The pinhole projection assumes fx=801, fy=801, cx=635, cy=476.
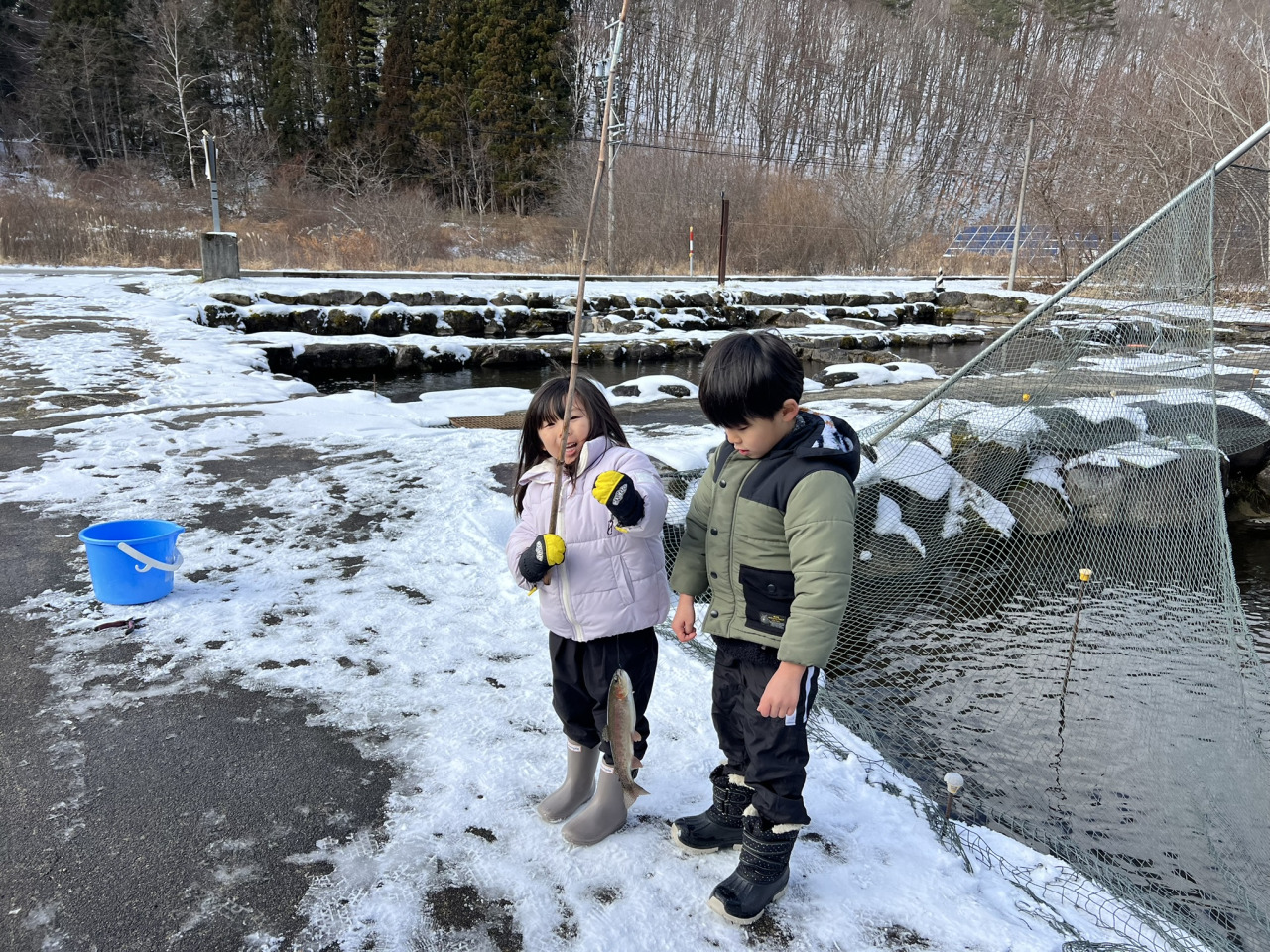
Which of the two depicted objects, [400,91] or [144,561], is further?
[400,91]

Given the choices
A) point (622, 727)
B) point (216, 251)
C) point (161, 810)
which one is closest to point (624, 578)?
point (622, 727)

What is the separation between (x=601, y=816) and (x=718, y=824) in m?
0.30

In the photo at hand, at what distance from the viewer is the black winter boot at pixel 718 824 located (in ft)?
6.52

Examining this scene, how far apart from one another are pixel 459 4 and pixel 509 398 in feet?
94.1

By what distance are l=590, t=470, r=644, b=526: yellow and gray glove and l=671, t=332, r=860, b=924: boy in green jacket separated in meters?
0.20

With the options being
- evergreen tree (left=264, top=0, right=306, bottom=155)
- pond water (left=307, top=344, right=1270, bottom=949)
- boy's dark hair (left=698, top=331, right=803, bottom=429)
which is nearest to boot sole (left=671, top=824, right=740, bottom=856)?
pond water (left=307, top=344, right=1270, bottom=949)

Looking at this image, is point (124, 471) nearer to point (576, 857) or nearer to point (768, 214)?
point (576, 857)

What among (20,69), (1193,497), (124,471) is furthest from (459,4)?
(1193,497)

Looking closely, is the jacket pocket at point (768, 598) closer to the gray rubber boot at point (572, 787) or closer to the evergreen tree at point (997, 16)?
the gray rubber boot at point (572, 787)

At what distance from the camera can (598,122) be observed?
1101 inches

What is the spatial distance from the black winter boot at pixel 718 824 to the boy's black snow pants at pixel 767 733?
0.14m

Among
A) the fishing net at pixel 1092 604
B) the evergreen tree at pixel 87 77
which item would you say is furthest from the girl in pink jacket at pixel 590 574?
the evergreen tree at pixel 87 77

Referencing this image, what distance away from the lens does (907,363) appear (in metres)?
12.1

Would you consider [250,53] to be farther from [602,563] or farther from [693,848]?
[693,848]
